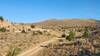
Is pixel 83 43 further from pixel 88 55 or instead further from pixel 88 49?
pixel 88 55

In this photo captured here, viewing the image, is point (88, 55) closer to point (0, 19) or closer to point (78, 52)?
point (78, 52)

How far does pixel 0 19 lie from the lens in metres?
123

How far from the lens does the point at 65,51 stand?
33062 mm

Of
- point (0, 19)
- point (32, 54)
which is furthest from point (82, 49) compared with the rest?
point (0, 19)

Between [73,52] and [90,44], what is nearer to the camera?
[73,52]

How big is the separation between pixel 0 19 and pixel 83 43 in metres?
91.0

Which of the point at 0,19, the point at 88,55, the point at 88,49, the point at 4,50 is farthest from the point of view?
the point at 0,19

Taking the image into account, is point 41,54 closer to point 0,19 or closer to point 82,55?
point 82,55

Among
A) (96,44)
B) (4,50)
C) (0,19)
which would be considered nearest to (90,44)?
(96,44)

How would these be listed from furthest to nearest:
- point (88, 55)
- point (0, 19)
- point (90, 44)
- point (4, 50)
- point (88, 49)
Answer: point (0, 19) → point (4, 50) → point (90, 44) → point (88, 49) → point (88, 55)

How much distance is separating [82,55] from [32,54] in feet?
25.1

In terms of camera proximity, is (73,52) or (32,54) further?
(32,54)

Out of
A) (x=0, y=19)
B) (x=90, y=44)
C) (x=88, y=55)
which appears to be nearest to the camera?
(x=88, y=55)

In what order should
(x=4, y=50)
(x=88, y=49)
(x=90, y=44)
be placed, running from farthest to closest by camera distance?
(x=4, y=50) < (x=90, y=44) < (x=88, y=49)
